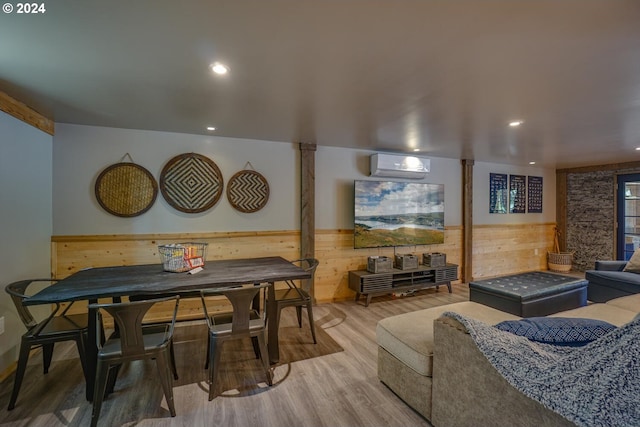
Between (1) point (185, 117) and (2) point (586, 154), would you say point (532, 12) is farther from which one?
(2) point (586, 154)

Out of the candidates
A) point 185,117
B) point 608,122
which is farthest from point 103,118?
point 608,122

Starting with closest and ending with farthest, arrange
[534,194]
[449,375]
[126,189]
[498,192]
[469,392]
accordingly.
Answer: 1. [469,392]
2. [449,375]
3. [126,189]
4. [498,192]
5. [534,194]

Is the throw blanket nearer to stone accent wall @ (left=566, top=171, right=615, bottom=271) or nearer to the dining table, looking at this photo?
the dining table

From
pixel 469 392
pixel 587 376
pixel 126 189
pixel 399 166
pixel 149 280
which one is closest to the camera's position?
pixel 587 376

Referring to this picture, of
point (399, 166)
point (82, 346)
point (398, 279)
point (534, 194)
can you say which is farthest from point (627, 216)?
point (82, 346)

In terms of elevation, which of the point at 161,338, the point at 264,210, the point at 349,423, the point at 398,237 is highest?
the point at 264,210

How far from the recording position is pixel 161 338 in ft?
6.39

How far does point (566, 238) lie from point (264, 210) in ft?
22.9

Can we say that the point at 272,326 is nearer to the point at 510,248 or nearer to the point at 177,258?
the point at 177,258

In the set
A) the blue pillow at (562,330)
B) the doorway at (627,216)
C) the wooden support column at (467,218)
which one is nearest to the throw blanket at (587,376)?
the blue pillow at (562,330)

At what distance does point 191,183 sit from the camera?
3.51m

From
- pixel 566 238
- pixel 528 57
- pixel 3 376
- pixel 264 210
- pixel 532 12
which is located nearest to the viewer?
pixel 532 12

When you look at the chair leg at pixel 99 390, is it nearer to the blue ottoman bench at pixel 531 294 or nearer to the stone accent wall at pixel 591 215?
the blue ottoman bench at pixel 531 294

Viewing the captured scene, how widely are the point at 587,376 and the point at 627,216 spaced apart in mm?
6880
